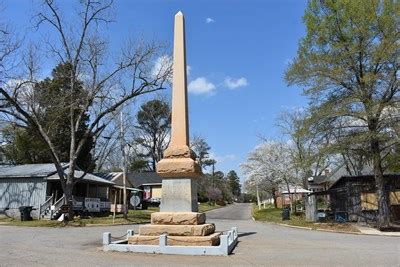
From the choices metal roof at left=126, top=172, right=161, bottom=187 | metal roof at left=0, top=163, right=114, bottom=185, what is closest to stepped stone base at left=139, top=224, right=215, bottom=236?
metal roof at left=0, top=163, right=114, bottom=185

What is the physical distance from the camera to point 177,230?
41.6ft

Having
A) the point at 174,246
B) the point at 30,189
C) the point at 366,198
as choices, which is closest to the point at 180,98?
the point at 174,246

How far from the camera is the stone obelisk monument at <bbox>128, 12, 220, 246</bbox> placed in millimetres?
12594

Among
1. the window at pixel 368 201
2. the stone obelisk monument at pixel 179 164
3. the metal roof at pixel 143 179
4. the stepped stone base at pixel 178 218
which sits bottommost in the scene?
the stepped stone base at pixel 178 218

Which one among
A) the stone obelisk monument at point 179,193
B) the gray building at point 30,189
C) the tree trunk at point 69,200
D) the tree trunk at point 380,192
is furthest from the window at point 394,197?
the gray building at point 30,189

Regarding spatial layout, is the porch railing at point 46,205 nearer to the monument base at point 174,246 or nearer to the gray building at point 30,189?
the gray building at point 30,189

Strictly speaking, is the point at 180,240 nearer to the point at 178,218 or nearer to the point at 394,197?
the point at 178,218

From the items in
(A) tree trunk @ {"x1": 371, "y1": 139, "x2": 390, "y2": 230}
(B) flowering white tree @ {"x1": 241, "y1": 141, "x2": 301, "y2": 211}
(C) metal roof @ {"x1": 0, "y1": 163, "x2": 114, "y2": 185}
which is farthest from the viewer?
(B) flowering white tree @ {"x1": 241, "y1": 141, "x2": 301, "y2": 211}

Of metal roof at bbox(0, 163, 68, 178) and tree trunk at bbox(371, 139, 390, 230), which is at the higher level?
metal roof at bbox(0, 163, 68, 178)

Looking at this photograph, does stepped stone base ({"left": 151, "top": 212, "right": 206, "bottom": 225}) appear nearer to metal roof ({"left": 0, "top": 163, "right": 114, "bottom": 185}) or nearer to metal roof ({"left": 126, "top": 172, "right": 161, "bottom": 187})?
metal roof ({"left": 0, "top": 163, "right": 114, "bottom": 185})

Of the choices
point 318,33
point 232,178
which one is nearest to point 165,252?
point 318,33

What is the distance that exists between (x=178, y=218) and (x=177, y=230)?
1.31 feet

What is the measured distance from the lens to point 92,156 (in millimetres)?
49250

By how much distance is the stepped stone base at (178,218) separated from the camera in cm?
1284
